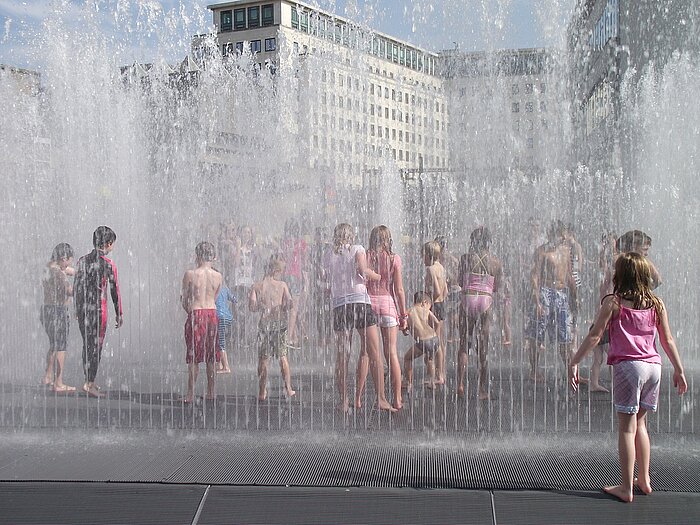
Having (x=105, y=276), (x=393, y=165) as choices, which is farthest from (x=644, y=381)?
(x=393, y=165)

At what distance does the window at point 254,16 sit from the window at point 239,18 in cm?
88

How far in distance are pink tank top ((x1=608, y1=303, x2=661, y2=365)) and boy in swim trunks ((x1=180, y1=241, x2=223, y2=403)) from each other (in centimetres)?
359

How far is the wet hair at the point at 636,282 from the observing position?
443cm

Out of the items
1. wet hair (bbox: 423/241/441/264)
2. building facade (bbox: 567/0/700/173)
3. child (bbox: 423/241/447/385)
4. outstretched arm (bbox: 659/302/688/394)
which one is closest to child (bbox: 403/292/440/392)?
child (bbox: 423/241/447/385)

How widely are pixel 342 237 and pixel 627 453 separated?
9.69ft

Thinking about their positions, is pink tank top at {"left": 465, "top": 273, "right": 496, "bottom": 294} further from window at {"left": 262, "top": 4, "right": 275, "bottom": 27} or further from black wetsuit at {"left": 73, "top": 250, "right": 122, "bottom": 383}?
window at {"left": 262, "top": 4, "right": 275, "bottom": 27}

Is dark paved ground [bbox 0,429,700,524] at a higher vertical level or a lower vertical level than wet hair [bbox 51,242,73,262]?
lower

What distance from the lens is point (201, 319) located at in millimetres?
7102

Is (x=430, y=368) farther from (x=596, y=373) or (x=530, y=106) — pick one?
(x=530, y=106)

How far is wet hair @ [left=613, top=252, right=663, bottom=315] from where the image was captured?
14.5 ft

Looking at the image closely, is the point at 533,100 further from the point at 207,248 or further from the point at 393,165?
the point at 207,248

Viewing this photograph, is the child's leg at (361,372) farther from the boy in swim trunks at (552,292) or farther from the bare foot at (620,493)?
the bare foot at (620,493)

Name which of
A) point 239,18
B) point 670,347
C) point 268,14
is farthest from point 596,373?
point 239,18

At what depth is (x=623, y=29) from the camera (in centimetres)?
2931
